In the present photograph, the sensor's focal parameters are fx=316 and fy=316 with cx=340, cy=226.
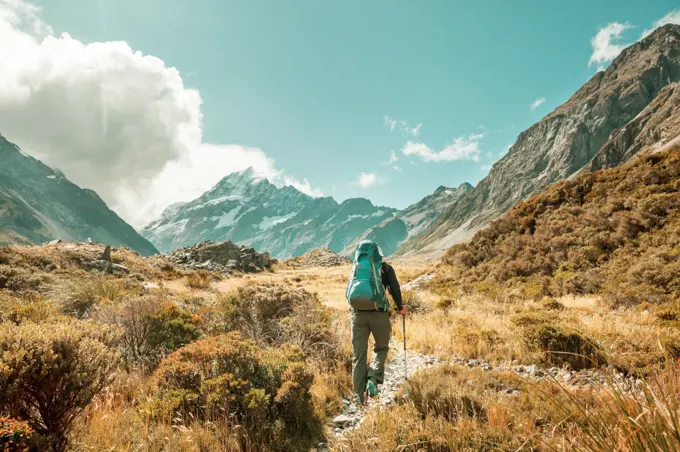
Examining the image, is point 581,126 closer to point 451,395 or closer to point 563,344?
point 563,344

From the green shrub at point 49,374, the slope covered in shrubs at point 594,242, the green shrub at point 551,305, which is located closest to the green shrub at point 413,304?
the green shrub at point 551,305

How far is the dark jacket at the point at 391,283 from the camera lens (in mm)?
5707

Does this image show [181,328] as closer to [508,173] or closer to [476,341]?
[476,341]

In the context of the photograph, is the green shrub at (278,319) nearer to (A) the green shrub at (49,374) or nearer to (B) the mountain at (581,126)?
(A) the green shrub at (49,374)

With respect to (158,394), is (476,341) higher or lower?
lower

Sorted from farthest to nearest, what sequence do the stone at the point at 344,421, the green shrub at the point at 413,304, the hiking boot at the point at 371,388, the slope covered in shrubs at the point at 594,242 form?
the green shrub at the point at 413,304 → the slope covered in shrubs at the point at 594,242 → the hiking boot at the point at 371,388 → the stone at the point at 344,421

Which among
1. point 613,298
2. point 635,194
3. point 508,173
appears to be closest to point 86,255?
point 613,298

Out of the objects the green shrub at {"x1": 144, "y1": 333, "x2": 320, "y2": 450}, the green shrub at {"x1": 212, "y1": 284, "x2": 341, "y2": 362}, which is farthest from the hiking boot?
the green shrub at {"x1": 212, "y1": 284, "x2": 341, "y2": 362}

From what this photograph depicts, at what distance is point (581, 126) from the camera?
128 meters

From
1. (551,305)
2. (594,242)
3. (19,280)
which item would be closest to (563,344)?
(551,305)

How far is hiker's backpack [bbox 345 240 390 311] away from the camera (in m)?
5.32

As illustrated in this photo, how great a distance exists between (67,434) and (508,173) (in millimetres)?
179977

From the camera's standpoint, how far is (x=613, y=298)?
11.5m

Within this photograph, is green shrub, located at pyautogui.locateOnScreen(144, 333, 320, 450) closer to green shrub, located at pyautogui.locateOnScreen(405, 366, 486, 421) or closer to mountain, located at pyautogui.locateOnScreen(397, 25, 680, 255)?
green shrub, located at pyautogui.locateOnScreen(405, 366, 486, 421)
